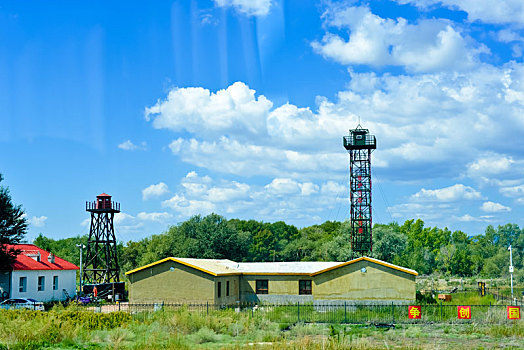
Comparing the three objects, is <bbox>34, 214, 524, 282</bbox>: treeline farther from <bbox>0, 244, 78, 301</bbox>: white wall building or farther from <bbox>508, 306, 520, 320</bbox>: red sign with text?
<bbox>508, 306, 520, 320</bbox>: red sign with text

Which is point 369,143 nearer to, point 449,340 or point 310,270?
point 310,270

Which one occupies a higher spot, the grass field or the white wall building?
the white wall building

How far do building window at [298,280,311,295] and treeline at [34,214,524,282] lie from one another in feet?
87.0

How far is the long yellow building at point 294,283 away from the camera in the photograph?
4206 cm

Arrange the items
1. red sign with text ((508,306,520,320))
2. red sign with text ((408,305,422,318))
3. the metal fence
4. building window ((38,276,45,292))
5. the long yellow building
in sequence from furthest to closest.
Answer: building window ((38,276,45,292))
the long yellow building
red sign with text ((408,305,422,318))
the metal fence
red sign with text ((508,306,520,320))

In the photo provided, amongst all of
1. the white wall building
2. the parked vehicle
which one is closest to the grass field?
the parked vehicle

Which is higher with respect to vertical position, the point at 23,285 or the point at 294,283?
the point at 294,283

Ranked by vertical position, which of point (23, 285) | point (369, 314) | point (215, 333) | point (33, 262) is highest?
point (33, 262)

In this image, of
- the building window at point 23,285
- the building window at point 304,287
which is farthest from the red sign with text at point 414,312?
the building window at point 23,285

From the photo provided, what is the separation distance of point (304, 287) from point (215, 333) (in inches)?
649

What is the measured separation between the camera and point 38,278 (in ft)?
162

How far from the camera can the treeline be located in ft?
256

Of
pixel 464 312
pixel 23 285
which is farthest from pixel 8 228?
pixel 464 312

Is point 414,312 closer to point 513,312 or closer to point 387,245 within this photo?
point 513,312
